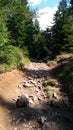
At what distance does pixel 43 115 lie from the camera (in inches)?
547

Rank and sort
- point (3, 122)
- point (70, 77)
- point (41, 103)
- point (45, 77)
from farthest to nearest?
point (45, 77) < point (70, 77) < point (41, 103) < point (3, 122)

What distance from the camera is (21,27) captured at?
3569 cm

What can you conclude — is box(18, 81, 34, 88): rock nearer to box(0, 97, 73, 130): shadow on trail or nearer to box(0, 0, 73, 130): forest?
box(0, 0, 73, 130): forest

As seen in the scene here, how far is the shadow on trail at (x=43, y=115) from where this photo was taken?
12.9 m

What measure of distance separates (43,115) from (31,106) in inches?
45.9

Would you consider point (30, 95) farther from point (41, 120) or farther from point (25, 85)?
point (41, 120)

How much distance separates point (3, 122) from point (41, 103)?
2.98 m

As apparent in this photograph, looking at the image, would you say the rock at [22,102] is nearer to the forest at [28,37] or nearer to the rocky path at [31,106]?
the rocky path at [31,106]

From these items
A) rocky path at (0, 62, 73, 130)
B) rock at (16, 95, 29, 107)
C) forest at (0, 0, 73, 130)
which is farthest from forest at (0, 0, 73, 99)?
rock at (16, 95, 29, 107)

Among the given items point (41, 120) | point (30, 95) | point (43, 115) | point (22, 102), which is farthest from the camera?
point (30, 95)

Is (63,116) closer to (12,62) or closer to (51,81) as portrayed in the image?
(51,81)

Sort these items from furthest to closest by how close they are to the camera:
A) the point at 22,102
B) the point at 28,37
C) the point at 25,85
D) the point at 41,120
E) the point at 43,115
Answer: the point at 28,37 < the point at 25,85 < the point at 22,102 < the point at 43,115 < the point at 41,120

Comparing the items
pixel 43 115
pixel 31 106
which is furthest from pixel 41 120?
pixel 31 106

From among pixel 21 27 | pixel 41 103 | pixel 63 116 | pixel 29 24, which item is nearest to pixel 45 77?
pixel 41 103
